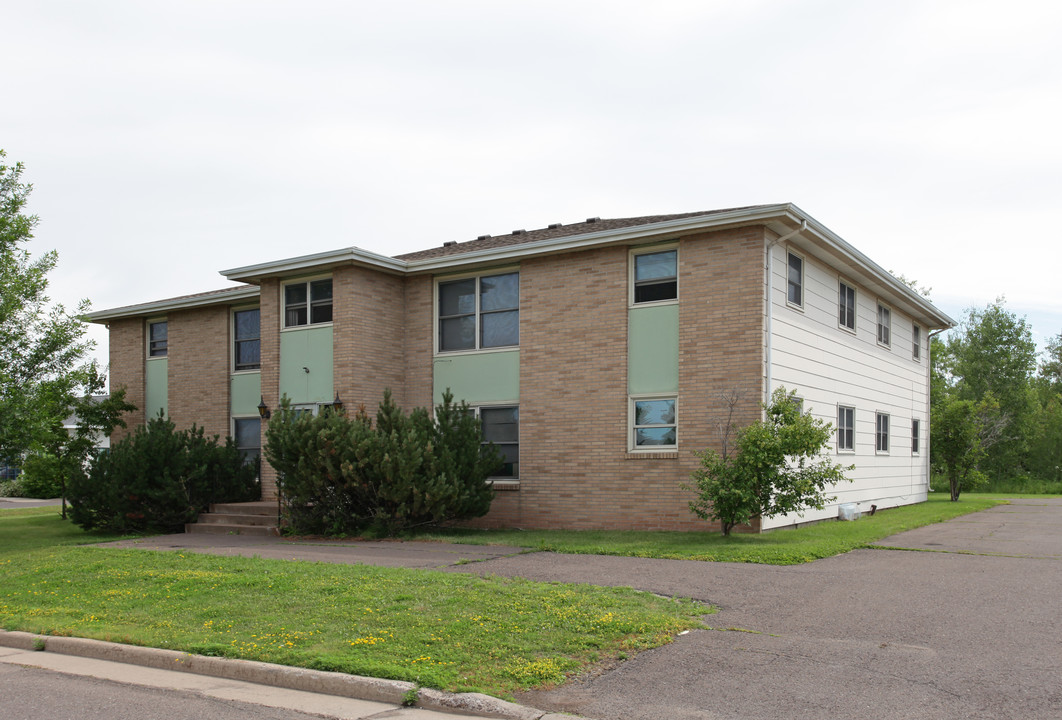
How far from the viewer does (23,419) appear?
1611 cm

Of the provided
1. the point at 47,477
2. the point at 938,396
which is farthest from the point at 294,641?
the point at 938,396

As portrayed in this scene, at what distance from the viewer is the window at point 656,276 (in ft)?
53.8

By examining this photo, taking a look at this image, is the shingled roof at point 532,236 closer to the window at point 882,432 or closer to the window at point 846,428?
the window at point 846,428

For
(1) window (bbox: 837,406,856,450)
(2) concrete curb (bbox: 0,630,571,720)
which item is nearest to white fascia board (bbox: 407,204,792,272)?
(1) window (bbox: 837,406,856,450)

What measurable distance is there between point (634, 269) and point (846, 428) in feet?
20.6

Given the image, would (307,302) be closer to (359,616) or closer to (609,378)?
(609,378)

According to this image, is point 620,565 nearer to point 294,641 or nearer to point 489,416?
point 294,641

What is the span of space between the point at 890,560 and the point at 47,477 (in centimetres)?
1968

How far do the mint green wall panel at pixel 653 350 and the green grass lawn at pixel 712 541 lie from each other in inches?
106

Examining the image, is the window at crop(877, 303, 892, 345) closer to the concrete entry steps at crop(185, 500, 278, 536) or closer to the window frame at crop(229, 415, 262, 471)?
the concrete entry steps at crop(185, 500, 278, 536)

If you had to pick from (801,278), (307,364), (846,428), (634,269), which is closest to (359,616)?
(634,269)

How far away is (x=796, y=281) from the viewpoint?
17.0m

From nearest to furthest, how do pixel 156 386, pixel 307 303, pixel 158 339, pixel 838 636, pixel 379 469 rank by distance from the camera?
pixel 838 636 < pixel 379 469 < pixel 307 303 < pixel 156 386 < pixel 158 339

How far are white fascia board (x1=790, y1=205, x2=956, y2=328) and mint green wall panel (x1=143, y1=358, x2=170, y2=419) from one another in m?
16.8
